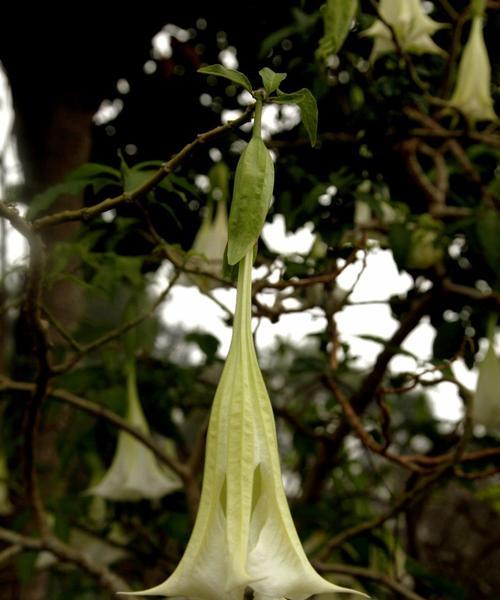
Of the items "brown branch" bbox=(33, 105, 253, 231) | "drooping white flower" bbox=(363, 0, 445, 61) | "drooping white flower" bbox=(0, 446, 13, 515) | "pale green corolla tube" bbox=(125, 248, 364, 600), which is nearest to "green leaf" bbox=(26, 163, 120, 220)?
"brown branch" bbox=(33, 105, 253, 231)

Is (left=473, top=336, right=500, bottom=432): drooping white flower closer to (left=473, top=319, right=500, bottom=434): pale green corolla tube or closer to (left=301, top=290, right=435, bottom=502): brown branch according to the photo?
(left=473, top=319, right=500, bottom=434): pale green corolla tube

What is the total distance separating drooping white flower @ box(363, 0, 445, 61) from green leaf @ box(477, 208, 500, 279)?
234 millimetres

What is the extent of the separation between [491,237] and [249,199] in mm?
492

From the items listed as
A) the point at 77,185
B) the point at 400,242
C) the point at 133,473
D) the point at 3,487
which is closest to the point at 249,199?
the point at 77,185

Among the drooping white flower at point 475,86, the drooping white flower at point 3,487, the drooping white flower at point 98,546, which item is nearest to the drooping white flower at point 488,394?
the drooping white flower at point 475,86

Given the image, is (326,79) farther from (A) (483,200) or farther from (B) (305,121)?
(B) (305,121)

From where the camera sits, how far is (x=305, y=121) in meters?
0.42

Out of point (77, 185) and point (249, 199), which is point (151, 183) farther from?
point (77, 185)

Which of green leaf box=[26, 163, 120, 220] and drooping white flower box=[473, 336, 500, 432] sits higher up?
green leaf box=[26, 163, 120, 220]

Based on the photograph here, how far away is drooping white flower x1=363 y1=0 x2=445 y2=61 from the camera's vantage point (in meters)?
0.89

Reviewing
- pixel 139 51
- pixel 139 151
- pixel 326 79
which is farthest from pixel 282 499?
pixel 139 51

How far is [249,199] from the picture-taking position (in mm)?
415

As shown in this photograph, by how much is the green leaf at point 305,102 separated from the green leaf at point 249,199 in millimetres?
28

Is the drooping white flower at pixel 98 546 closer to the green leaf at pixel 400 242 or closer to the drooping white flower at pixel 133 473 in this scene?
the drooping white flower at pixel 133 473
